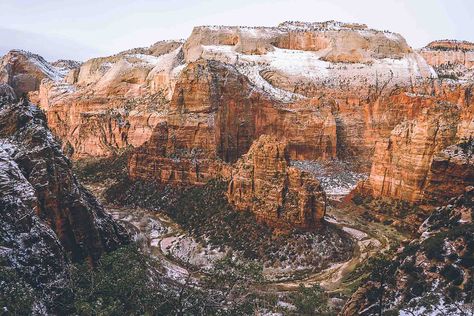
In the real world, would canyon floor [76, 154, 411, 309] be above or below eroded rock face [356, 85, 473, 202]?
below

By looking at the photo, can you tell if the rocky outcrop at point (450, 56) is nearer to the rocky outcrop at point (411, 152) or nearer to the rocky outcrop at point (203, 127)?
the rocky outcrop at point (203, 127)

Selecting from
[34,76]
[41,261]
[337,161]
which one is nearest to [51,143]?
[41,261]

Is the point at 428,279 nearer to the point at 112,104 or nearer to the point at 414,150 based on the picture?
the point at 414,150

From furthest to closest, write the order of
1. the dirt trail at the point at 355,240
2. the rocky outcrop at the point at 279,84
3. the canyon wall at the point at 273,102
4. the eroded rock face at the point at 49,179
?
1. the rocky outcrop at the point at 279,84
2. the canyon wall at the point at 273,102
3. the dirt trail at the point at 355,240
4. the eroded rock face at the point at 49,179

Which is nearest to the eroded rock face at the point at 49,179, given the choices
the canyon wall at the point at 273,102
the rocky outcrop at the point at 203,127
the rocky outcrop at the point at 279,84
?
the canyon wall at the point at 273,102

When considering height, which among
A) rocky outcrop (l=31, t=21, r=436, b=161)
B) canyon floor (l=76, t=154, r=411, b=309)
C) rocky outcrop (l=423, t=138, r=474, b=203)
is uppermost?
rocky outcrop (l=31, t=21, r=436, b=161)

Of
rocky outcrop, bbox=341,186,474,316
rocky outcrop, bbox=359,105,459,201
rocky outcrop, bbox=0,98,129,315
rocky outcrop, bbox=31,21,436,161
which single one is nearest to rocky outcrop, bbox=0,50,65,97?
rocky outcrop, bbox=31,21,436,161

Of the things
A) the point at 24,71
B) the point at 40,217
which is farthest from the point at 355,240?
the point at 24,71

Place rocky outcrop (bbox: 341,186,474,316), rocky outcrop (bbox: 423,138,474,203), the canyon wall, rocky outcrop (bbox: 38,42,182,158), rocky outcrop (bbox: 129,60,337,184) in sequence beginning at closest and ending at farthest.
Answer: rocky outcrop (bbox: 341,186,474,316)
rocky outcrop (bbox: 423,138,474,203)
the canyon wall
rocky outcrop (bbox: 129,60,337,184)
rocky outcrop (bbox: 38,42,182,158)

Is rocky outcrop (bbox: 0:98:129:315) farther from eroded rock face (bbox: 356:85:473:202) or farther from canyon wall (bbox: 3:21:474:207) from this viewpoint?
eroded rock face (bbox: 356:85:473:202)

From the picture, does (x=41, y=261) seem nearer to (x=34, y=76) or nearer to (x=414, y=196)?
(x=414, y=196)
